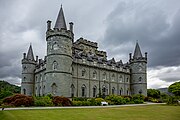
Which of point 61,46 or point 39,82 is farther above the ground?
point 61,46

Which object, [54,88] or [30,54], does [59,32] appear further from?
[30,54]

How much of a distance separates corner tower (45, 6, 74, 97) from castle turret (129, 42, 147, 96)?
84.8 ft

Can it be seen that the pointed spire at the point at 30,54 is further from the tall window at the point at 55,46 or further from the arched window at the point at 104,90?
the arched window at the point at 104,90

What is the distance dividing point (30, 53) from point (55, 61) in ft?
60.6

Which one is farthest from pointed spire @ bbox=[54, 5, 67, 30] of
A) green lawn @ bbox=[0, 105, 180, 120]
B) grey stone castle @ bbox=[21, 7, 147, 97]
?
green lawn @ bbox=[0, 105, 180, 120]

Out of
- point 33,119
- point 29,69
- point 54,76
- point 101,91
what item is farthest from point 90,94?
point 33,119

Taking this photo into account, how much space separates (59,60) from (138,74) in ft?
95.0

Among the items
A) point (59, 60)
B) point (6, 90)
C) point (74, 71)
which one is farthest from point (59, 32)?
point (6, 90)

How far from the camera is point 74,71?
4362cm

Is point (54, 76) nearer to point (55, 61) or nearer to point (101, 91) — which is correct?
point (55, 61)

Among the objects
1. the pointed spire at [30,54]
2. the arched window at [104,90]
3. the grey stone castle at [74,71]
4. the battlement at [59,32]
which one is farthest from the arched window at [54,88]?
the pointed spire at [30,54]

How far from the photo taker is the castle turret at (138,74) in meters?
58.3

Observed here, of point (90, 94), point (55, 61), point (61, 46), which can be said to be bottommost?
point (90, 94)

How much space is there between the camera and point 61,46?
1521 inches
